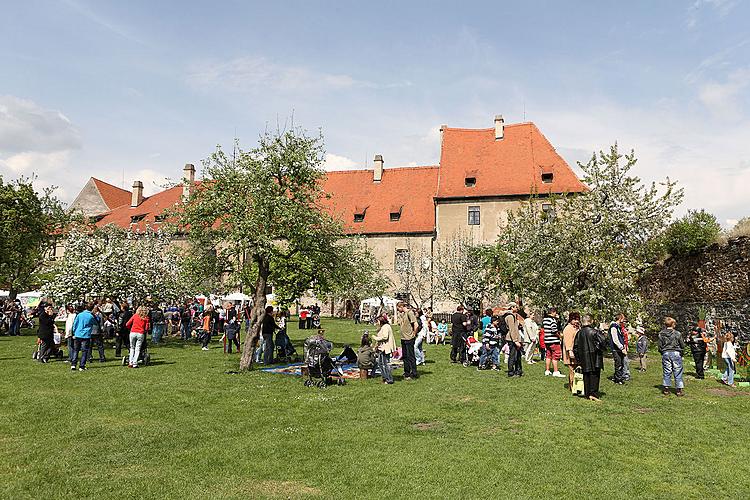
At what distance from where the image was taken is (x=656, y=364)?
68.9 feet

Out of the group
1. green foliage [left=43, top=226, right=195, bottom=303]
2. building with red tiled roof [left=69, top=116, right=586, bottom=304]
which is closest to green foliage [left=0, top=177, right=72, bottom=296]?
green foliage [left=43, top=226, right=195, bottom=303]

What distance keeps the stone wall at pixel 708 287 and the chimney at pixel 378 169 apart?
2895 cm

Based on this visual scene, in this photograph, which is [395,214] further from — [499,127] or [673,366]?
[673,366]

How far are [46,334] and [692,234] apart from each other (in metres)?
29.9

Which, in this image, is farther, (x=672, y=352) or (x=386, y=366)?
(x=386, y=366)

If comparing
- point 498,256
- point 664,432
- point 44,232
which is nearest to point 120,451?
point 664,432

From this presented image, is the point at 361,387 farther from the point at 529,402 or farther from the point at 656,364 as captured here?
the point at 656,364

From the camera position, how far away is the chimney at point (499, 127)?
5122 centimetres

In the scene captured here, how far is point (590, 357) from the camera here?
13273 mm

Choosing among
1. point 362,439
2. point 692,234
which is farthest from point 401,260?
point 362,439

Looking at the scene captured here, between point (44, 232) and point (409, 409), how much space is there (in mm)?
34543

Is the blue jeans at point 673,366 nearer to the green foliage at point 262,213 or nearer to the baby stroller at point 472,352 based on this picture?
the baby stroller at point 472,352

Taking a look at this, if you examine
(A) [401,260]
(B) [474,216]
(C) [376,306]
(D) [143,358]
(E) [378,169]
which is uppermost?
(E) [378,169]

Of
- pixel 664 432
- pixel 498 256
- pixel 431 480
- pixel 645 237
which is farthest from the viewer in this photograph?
pixel 498 256
